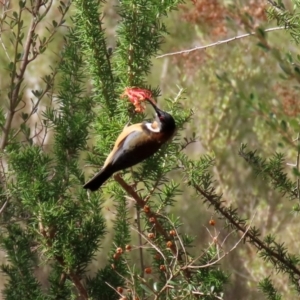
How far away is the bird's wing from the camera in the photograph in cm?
114

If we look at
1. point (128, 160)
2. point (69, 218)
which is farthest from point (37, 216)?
point (128, 160)

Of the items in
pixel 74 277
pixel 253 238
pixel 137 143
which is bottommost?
pixel 74 277

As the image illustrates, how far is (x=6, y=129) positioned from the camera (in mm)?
1356

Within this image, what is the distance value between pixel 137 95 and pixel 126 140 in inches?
3.1

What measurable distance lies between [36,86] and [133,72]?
1.66m

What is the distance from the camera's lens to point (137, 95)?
114 cm

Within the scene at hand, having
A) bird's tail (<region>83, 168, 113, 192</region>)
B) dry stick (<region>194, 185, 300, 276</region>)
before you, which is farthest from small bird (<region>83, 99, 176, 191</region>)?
dry stick (<region>194, 185, 300, 276</region>)

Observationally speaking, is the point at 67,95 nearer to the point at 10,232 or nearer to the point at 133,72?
the point at 133,72

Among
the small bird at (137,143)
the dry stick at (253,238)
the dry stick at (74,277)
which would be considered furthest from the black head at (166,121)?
the dry stick at (74,277)

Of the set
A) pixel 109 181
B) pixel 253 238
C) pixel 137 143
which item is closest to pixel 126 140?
pixel 137 143

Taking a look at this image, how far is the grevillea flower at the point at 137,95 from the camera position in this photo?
1.13 metres

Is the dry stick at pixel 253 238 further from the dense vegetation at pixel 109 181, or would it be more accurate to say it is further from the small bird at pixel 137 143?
the small bird at pixel 137 143

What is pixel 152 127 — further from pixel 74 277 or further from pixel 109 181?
pixel 74 277

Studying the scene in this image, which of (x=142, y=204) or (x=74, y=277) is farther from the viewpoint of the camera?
(x=74, y=277)
